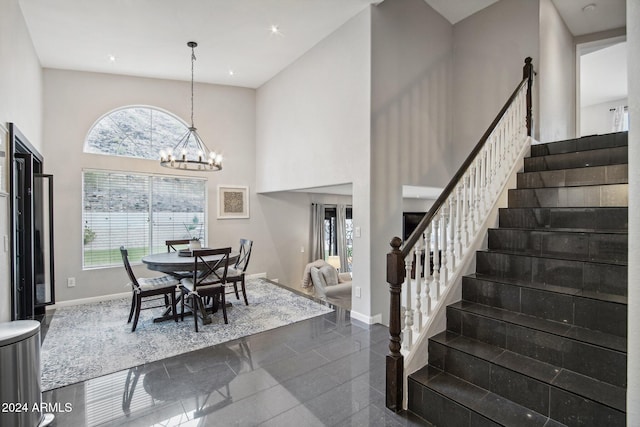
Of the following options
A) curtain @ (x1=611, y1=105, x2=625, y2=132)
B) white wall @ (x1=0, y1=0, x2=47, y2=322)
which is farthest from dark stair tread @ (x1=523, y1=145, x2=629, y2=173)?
curtain @ (x1=611, y1=105, x2=625, y2=132)

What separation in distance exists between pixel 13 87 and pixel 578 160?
5.64 m

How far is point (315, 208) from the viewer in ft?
23.3

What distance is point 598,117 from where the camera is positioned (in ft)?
24.6

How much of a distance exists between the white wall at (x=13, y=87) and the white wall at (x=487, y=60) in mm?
5586

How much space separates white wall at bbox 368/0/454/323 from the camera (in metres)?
3.97

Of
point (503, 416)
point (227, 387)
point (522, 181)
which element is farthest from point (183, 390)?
point (522, 181)

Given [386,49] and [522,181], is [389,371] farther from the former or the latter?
[386,49]

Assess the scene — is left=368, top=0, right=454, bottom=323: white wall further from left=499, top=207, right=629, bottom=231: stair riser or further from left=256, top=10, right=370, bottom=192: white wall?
left=499, top=207, right=629, bottom=231: stair riser

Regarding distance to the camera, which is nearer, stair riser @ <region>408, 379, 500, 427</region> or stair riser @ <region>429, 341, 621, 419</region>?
stair riser @ <region>429, 341, 621, 419</region>

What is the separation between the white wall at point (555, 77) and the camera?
13.9 ft

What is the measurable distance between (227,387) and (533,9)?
593 centimetres

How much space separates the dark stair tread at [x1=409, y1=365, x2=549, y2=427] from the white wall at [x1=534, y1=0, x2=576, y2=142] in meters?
3.59

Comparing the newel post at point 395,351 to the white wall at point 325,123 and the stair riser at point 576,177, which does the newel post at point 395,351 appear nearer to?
the white wall at point 325,123

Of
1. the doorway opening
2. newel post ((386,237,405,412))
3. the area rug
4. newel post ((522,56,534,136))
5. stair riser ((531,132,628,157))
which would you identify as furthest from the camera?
the doorway opening
